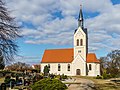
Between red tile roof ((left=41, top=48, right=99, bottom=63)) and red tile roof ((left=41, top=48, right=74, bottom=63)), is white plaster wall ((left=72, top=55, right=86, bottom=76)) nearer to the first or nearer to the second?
red tile roof ((left=41, top=48, right=99, bottom=63))

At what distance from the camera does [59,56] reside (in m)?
67.4

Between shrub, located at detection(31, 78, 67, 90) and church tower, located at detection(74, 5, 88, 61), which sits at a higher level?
church tower, located at detection(74, 5, 88, 61)

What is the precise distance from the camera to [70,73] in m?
63.9

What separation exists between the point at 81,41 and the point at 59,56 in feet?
27.5

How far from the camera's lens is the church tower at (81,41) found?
2485 inches

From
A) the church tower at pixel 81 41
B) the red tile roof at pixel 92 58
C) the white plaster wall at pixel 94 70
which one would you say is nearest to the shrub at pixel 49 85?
the white plaster wall at pixel 94 70

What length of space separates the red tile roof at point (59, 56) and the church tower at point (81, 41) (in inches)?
75.1

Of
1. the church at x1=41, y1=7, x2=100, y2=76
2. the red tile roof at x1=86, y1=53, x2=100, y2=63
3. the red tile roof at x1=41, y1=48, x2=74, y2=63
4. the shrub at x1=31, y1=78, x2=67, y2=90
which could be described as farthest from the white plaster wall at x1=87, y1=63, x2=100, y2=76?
the shrub at x1=31, y1=78, x2=67, y2=90

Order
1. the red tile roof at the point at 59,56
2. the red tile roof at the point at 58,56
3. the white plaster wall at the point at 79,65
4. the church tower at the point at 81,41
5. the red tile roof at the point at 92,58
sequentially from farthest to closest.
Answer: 1. the red tile roof at the point at 58,56
2. the red tile roof at the point at 59,56
3. the church tower at the point at 81,41
4. the red tile roof at the point at 92,58
5. the white plaster wall at the point at 79,65

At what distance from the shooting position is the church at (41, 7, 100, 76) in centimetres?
6188

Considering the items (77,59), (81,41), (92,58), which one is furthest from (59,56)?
(92,58)

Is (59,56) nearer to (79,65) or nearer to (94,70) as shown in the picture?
(79,65)

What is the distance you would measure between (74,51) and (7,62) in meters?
48.5

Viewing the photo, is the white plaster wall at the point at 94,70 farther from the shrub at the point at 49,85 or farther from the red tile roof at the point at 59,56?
the shrub at the point at 49,85
